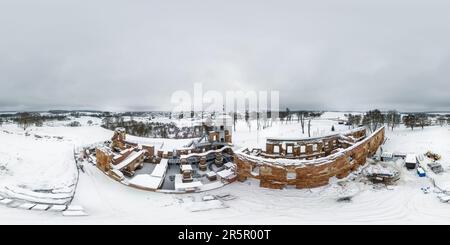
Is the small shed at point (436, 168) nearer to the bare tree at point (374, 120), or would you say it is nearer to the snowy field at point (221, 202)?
the snowy field at point (221, 202)

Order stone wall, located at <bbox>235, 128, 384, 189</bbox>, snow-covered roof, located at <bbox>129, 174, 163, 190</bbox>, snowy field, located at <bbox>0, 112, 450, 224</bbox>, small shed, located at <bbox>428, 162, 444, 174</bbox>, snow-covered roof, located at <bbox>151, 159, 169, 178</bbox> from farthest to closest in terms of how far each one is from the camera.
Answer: small shed, located at <bbox>428, 162, 444, 174</bbox>, snow-covered roof, located at <bbox>151, 159, 169, 178</bbox>, stone wall, located at <bbox>235, 128, 384, 189</bbox>, snow-covered roof, located at <bbox>129, 174, 163, 190</bbox>, snowy field, located at <bbox>0, 112, 450, 224</bbox>

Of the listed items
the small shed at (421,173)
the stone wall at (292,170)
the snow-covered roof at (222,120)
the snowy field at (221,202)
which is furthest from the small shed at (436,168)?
the snow-covered roof at (222,120)

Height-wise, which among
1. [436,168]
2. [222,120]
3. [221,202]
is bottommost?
[221,202]

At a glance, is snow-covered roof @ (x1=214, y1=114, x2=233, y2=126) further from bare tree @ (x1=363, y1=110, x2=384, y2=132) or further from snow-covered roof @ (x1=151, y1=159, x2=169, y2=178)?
bare tree @ (x1=363, y1=110, x2=384, y2=132)

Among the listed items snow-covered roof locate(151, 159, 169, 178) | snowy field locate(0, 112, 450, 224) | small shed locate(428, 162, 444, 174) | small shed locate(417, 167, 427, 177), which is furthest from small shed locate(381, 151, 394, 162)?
snow-covered roof locate(151, 159, 169, 178)

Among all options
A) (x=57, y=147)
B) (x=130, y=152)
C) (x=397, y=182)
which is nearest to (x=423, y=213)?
(x=397, y=182)

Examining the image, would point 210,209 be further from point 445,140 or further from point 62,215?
point 445,140

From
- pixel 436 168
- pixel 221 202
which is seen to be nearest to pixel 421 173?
pixel 436 168

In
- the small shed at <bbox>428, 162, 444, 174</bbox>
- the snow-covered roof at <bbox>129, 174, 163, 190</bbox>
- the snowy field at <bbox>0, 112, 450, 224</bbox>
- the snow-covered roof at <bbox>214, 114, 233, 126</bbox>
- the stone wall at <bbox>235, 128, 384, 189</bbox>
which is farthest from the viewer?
the snow-covered roof at <bbox>214, 114, 233, 126</bbox>

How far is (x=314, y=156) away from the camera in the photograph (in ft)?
74.3

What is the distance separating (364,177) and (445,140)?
18.2 metres

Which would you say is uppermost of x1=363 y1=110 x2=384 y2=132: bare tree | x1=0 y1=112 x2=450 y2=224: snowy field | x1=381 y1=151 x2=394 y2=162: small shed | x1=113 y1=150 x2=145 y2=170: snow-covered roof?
x1=363 y1=110 x2=384 y2=132: bare tree

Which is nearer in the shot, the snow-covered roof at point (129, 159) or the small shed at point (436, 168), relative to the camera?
the snow-covered roof at point (129, 159)

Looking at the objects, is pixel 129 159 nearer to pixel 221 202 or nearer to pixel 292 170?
pixel 221 202
